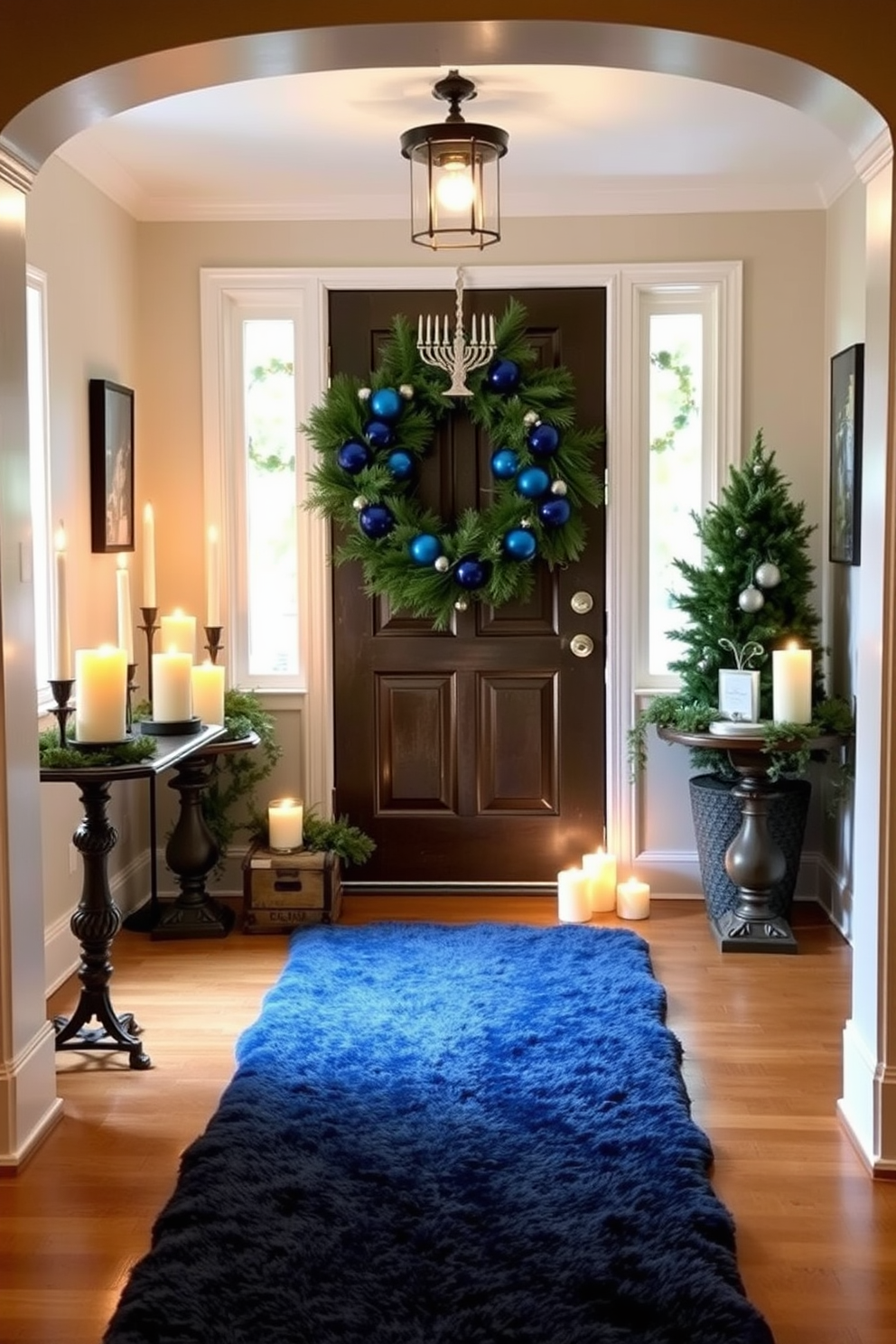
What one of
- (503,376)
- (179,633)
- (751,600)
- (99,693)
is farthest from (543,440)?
(99,693)

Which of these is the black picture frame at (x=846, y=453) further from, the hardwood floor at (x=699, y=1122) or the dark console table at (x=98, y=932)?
the dark console table at (x=98, y=932)

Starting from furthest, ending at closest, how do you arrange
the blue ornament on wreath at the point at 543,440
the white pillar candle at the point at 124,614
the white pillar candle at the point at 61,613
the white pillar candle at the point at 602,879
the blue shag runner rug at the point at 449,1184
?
the white pillar candle at the point at 602,879 → the blue ornament on wreath at the point at 543,440 → the white pillar candle at the point at 124,614 → the white pillar candle at the point at 61,613 → the blue shag runner rug at the point at 449,1184

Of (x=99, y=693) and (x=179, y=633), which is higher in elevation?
(x=179, y=633)

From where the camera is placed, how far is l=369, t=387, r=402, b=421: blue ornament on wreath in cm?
484

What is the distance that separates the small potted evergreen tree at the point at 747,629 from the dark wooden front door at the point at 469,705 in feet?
1.57

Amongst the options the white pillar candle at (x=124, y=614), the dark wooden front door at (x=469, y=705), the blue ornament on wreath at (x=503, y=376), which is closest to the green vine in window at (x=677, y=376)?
the dark wooden front door at (x=469, y=705)

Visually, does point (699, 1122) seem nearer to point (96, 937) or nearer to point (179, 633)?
point (96, 937)

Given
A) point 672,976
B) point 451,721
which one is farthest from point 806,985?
point 451,721

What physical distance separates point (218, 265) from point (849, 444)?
2267mm

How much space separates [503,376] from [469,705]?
117 cm

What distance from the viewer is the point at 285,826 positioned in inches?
189

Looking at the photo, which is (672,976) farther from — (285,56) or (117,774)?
(285,56)

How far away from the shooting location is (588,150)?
444cm

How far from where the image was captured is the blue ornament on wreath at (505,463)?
482 cm
